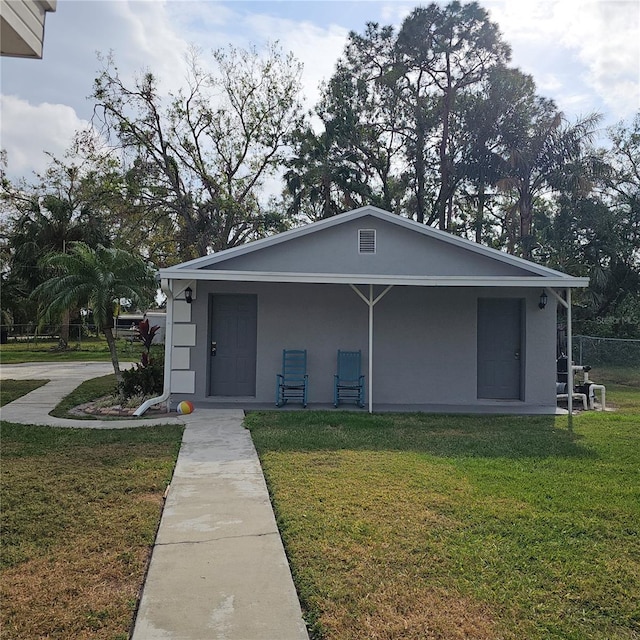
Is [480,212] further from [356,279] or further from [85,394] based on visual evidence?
[85,394]

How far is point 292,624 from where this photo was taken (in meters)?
2.79

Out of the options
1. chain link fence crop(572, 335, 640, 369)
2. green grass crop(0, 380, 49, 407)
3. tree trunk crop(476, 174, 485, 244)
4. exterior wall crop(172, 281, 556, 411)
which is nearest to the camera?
exterior wall crop(172, 281, 556, 411)

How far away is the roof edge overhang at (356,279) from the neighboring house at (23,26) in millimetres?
6998

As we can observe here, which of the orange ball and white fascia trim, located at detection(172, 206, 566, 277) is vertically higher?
white fascia trim, located at detection(172, 206, 566, 277)

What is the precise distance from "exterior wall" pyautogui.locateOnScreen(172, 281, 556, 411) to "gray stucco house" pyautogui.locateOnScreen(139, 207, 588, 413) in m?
0.02

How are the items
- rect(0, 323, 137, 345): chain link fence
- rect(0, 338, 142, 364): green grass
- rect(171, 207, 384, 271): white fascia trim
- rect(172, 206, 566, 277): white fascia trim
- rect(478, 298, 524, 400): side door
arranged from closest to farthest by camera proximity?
rect(171, 207, 384, 271): white fascia trim
rect(172, 206, 566, 277): white fascia trim
rect(478, 298, 524, 400): side door
rect(0, 338, 142, 364): green grass
rect(0, 323, 137, 345): chain link fence

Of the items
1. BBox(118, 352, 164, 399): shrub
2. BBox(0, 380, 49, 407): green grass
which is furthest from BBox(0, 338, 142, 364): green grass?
BBox(118, 352, 164, 399): shrub

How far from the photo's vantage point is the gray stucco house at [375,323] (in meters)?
10.1

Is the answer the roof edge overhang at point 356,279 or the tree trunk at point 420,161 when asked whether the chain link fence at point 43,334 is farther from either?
the roof edge overhang at point 356,279

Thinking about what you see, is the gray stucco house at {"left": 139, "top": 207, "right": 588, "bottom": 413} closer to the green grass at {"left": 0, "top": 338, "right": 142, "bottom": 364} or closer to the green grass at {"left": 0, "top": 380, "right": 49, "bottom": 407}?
the green grass at {"left": 0, "top": 380, "right": 49, "bottom": 407}

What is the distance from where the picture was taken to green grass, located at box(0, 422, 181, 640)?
2861 mm

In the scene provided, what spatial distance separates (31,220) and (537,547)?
2492 centimetres

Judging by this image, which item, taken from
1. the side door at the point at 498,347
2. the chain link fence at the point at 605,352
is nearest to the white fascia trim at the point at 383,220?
the side door at the point at 498,347

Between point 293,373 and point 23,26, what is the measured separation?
27.9 ft
